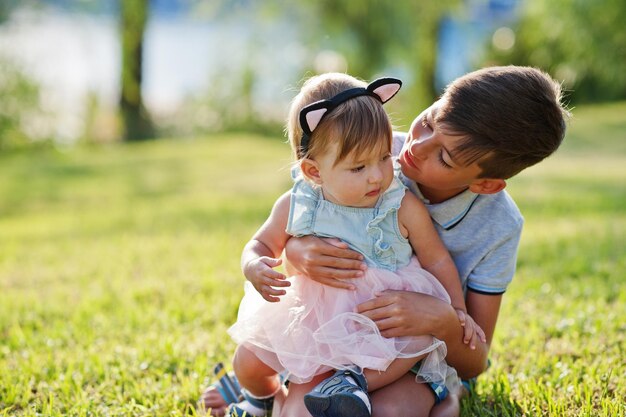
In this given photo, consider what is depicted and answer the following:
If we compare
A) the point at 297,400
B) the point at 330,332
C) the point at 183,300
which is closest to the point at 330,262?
the point at 330,332

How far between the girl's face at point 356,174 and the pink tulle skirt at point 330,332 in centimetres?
27

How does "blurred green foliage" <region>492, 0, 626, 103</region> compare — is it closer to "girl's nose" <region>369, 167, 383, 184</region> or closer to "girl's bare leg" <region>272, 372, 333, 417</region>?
"girl's nose" <region>369, 167, 383, 184</region>

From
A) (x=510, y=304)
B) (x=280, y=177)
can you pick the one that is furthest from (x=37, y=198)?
(x=510, y=304)

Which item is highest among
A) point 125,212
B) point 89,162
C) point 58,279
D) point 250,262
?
point 250,262

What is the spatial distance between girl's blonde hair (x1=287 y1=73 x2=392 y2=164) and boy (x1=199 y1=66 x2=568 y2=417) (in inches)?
7.4

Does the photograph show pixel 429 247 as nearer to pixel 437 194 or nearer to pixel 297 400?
pixel 437 194

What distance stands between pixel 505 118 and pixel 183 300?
94.5 inches

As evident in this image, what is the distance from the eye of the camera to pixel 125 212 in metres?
7.96

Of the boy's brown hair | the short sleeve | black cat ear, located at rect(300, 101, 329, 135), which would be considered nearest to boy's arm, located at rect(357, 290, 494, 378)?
the short sleeve

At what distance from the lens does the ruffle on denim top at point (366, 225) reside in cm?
245

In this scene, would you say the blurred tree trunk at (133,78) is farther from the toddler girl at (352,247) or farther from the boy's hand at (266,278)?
the boy's hand at (266,278)

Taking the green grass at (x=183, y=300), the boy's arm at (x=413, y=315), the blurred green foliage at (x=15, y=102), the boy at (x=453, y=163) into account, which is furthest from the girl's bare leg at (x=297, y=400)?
the blurred green foliage at (x=15, y=102)

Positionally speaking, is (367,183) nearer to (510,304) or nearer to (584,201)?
(510,304)

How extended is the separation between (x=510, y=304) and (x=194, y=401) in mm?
1945
